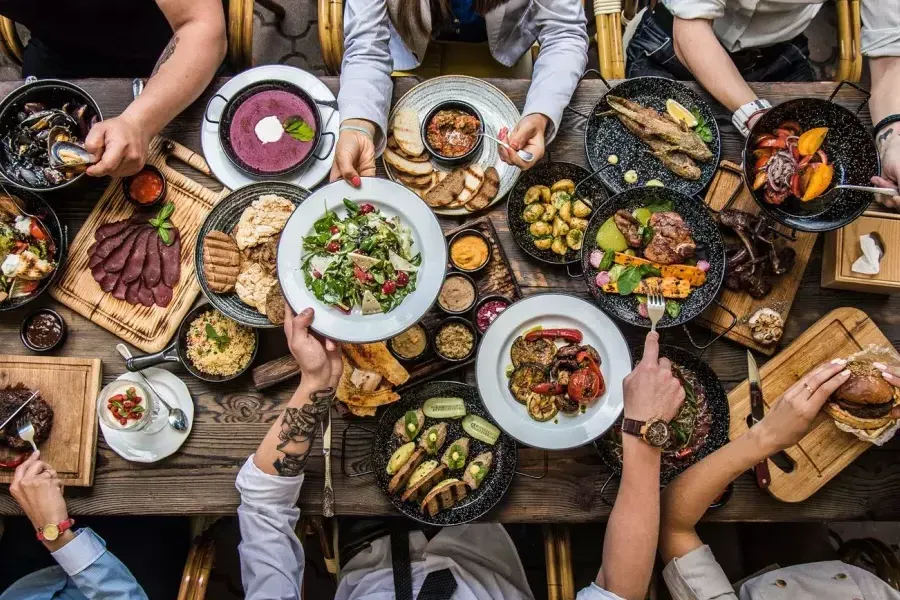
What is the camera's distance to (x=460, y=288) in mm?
2441

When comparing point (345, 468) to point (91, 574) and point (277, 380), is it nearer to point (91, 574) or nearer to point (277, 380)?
point (277, 380)

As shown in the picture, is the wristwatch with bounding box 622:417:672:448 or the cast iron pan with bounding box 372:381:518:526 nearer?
the wristwatch with bounding box 622:417:672:448

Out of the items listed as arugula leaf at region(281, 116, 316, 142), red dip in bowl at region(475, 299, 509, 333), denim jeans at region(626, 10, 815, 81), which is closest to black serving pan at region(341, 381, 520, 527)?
red dip in bowl at region(475, 299, 509, 333)

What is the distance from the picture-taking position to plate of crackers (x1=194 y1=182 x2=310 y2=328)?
234 centimetres

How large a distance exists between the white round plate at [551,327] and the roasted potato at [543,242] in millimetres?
240

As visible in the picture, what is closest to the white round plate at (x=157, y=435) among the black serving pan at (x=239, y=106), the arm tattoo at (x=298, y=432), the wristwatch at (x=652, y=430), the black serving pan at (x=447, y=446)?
the arm tattoo at (x=298, y=432)

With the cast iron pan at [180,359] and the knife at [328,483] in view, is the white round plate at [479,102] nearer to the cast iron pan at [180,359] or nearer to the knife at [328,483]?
the cast iron pan at [180,359]

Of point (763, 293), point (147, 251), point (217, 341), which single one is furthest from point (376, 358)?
point (763, 293)

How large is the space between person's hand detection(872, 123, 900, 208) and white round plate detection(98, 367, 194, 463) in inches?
119

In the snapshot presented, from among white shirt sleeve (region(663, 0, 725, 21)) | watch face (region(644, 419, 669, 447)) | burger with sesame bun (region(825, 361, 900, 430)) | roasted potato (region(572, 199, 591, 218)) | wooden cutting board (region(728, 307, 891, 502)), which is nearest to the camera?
watch face (region(644, 419, 669, 447))

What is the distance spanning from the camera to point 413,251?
215cm

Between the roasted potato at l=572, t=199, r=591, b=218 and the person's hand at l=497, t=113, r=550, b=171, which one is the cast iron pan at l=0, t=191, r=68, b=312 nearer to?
the person's hand at l=497, t=113, r=550, b=171

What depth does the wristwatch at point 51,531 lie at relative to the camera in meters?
2.27

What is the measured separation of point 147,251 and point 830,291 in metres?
3.01
